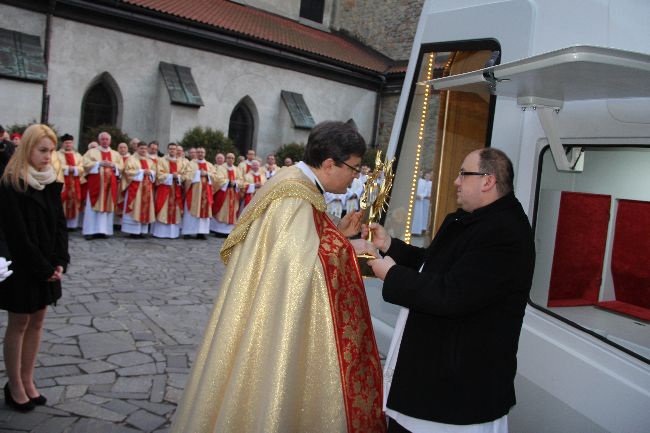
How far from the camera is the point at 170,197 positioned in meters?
13.6

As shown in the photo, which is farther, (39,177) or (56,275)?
(56,275)

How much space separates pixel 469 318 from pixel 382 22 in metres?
27.4

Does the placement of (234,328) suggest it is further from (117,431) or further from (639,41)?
(639,41)

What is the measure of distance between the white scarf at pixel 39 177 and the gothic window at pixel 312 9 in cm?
2542

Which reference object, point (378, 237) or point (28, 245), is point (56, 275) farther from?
point (378, 237)

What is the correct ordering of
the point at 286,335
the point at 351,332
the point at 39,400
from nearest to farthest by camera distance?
the point at 286,335, the point at 351,332, the point at 39,400

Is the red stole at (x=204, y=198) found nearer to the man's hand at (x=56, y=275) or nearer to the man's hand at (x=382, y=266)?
the man's hand at (x=56, y=275)

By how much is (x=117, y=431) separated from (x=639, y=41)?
387 centimetres

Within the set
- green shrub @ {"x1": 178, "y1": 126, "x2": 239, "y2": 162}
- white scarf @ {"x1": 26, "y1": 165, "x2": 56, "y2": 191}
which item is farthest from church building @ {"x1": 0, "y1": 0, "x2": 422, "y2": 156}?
white scarf @ {"x1": 26, "y1": 165, "x2": 56, "y2": 191}

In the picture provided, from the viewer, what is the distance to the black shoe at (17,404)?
13.8 feet

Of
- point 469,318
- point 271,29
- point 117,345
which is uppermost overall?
point 271,29

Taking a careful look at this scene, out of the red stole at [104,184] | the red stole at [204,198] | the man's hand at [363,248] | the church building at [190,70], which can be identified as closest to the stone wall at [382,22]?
the church building at [190,70]

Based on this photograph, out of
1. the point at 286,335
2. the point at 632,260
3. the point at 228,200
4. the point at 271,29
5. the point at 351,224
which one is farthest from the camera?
the point at 271,29

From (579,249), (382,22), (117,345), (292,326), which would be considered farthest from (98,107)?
(292,326)
